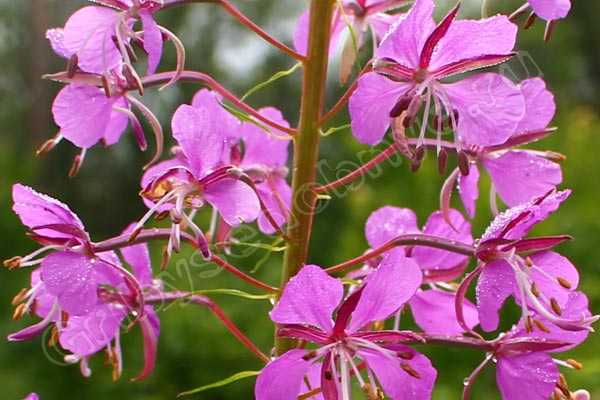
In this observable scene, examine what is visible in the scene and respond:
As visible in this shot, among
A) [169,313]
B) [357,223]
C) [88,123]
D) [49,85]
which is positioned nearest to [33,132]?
[49,85]

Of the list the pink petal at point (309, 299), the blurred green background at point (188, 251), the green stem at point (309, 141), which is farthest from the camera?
the blurred green background at point (188, 251)

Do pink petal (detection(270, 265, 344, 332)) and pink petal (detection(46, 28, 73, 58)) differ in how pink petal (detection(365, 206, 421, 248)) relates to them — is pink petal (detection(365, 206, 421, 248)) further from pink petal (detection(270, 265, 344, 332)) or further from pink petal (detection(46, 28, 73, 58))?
pink petal (detection(46, 28, 73, 58))

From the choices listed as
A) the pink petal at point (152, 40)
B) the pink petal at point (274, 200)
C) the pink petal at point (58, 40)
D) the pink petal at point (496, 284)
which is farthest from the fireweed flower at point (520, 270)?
the pink petal at point (58, 40)

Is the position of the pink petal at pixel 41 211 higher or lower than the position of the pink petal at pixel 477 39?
lower

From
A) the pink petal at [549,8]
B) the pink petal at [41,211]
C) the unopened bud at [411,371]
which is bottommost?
the unopened bud at [411,371]

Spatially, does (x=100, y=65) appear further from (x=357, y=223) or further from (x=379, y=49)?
(x=357, y=223)

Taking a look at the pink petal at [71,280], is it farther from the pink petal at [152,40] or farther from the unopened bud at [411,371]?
the unopened bud at [411,371]

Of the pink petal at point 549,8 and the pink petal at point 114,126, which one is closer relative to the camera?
the pink petal at point 549,8

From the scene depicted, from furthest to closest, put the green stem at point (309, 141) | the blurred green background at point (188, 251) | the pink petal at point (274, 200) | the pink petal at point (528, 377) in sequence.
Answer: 1. the blurred green background at point (188, 251)
2. the pink petal at point (274, 200)
3. the green stem at point (309, 141)
4. the pink petal at point (528, 377)
